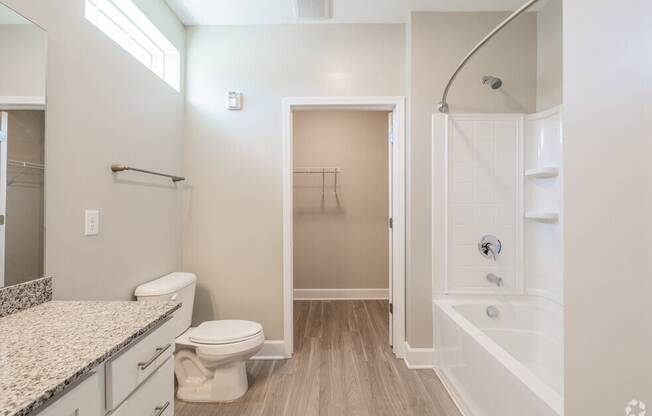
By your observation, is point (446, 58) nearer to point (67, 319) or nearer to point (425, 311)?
point (425, 311)

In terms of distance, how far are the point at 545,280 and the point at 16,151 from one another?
2919 mm

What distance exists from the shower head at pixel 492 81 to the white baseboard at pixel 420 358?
6.31 feet

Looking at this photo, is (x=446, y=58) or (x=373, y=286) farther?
(x=373, y=286)

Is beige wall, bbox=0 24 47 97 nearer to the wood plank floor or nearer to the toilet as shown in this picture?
the toilet

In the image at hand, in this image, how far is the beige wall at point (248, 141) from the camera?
2182 millimetres

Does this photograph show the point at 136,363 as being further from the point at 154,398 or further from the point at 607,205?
the point at 607,205

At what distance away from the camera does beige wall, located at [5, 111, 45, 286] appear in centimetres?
98

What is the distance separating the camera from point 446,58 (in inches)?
81.2

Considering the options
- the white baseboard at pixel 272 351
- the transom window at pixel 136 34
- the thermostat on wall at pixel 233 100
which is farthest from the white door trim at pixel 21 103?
the white baseboard at pixel 272 351

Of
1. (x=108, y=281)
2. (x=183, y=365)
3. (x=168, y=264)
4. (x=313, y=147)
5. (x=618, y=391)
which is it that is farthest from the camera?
(x=313, y=147)

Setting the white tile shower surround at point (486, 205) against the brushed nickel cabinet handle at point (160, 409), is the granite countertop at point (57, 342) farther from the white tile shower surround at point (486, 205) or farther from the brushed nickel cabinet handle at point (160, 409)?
the white tile shower surround at point (486, 205)

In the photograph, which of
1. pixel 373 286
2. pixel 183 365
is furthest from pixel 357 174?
pixel 183 365

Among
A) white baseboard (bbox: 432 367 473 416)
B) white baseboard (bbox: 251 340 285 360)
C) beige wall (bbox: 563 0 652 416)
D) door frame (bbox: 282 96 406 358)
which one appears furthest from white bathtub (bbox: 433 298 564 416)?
white baseboard (bbox: 251 340 285 360)

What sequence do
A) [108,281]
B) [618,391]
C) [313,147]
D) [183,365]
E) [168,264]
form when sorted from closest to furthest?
[618,391] → [108,281] → [183,365] → [168,264] → [313,147]
